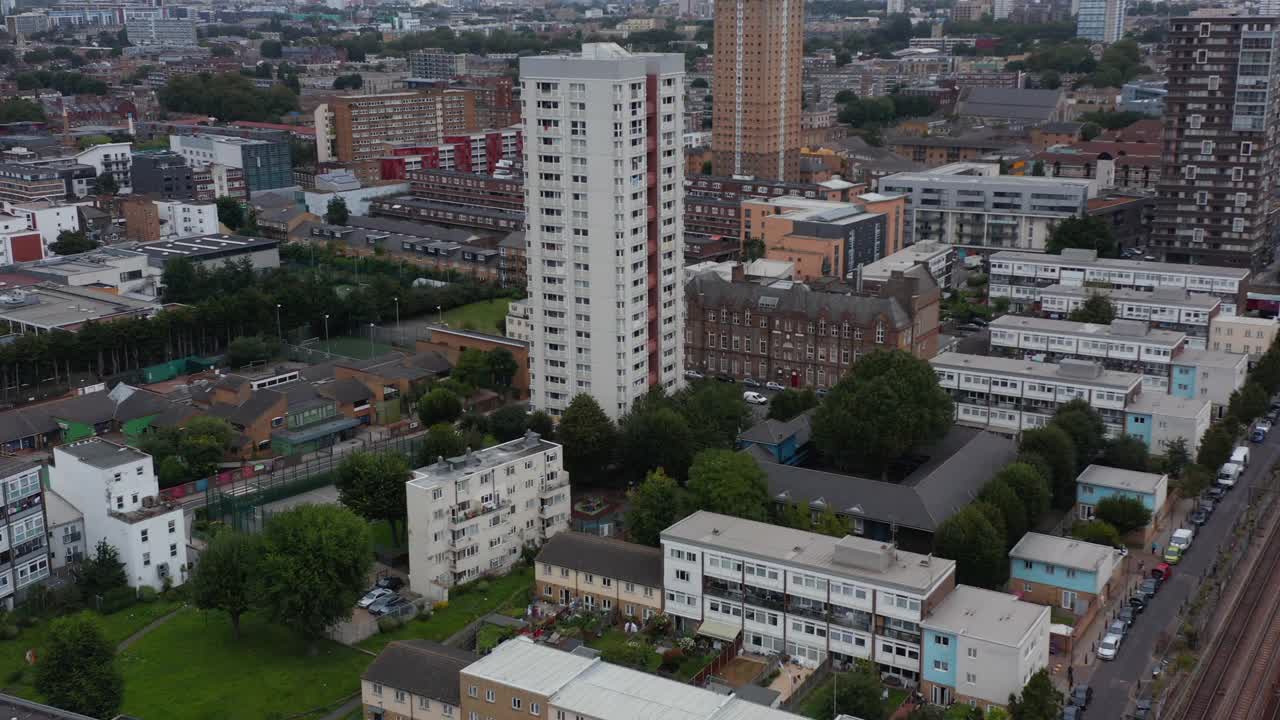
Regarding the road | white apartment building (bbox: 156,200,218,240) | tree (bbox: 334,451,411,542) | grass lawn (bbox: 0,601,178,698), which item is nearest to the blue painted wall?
the road

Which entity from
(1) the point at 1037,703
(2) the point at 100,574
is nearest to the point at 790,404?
(1) the point at 1037,703

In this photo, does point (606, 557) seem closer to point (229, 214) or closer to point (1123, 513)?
point (1123, 513)

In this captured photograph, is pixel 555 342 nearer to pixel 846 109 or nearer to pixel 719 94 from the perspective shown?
pixel 719 94

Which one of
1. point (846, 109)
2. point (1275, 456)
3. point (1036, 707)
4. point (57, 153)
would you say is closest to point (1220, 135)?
point (1275, 456)

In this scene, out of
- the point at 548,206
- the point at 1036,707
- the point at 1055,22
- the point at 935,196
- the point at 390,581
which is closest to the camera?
the point at 1036,707

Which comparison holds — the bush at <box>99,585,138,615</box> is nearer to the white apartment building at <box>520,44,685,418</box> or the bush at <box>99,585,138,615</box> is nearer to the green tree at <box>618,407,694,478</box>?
the green tree at <box>618,407,694,478</box>
